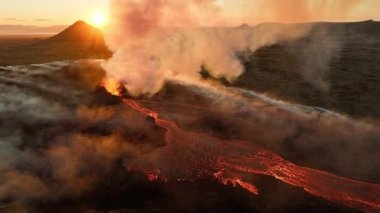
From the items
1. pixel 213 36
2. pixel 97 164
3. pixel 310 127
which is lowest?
pixel 97 164

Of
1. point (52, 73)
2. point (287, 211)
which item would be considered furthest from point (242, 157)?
point (52, 73)

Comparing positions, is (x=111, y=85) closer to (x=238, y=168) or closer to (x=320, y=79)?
(x=238, y=168)

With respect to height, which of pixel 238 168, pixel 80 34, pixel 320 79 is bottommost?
pixel 238 168

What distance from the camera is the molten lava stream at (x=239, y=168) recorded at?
16.9 metres

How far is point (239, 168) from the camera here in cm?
1914

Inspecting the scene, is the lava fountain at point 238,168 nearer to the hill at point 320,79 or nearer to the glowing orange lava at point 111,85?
the glowing orange lava at point 111,85

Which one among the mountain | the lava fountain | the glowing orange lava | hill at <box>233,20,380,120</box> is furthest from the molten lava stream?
the mountain

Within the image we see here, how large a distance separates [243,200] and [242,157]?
4713 mm

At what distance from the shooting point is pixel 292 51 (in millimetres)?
79375

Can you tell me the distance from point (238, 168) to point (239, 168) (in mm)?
50

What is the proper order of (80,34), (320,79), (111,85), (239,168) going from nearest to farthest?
(239,168), (111,85), (320,79), (80,34)

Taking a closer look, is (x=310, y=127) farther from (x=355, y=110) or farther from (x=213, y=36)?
(x=213, y=36)

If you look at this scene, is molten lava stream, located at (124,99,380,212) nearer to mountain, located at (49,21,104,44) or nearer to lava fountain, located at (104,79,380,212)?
lava fountain, located at (104,79,380,212)

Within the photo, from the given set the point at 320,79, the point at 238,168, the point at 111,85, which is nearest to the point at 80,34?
the point at 320,79
